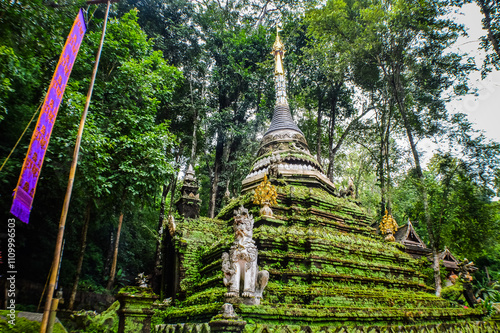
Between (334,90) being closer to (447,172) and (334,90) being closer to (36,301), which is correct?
(447,172)

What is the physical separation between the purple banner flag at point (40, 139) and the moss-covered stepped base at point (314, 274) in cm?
377

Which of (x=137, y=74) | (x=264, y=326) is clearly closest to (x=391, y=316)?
(x=264, y=326)

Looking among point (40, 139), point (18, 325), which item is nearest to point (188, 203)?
point (40, 139)

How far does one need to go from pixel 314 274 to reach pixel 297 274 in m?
0.41

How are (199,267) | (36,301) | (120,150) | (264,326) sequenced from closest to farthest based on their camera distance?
(264,326), (199,267), (120,150), (36,301)

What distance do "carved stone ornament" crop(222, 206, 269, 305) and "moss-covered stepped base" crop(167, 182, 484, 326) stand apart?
0.79ft

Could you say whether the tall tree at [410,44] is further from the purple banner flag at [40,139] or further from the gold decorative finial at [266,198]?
the purple banner flag at [40,139]

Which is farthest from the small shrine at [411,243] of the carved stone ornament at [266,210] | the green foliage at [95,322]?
the green foliage at [95,322]

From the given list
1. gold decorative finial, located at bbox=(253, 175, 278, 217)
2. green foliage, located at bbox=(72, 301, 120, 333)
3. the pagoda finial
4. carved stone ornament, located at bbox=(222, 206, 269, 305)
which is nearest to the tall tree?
the pagoda finial

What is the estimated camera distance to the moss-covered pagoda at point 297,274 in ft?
18.9

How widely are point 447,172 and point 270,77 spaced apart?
11670 millimetres

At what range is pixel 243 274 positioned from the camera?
5914 millimetres

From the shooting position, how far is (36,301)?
13.2m

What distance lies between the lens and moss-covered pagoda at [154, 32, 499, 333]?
577cm
